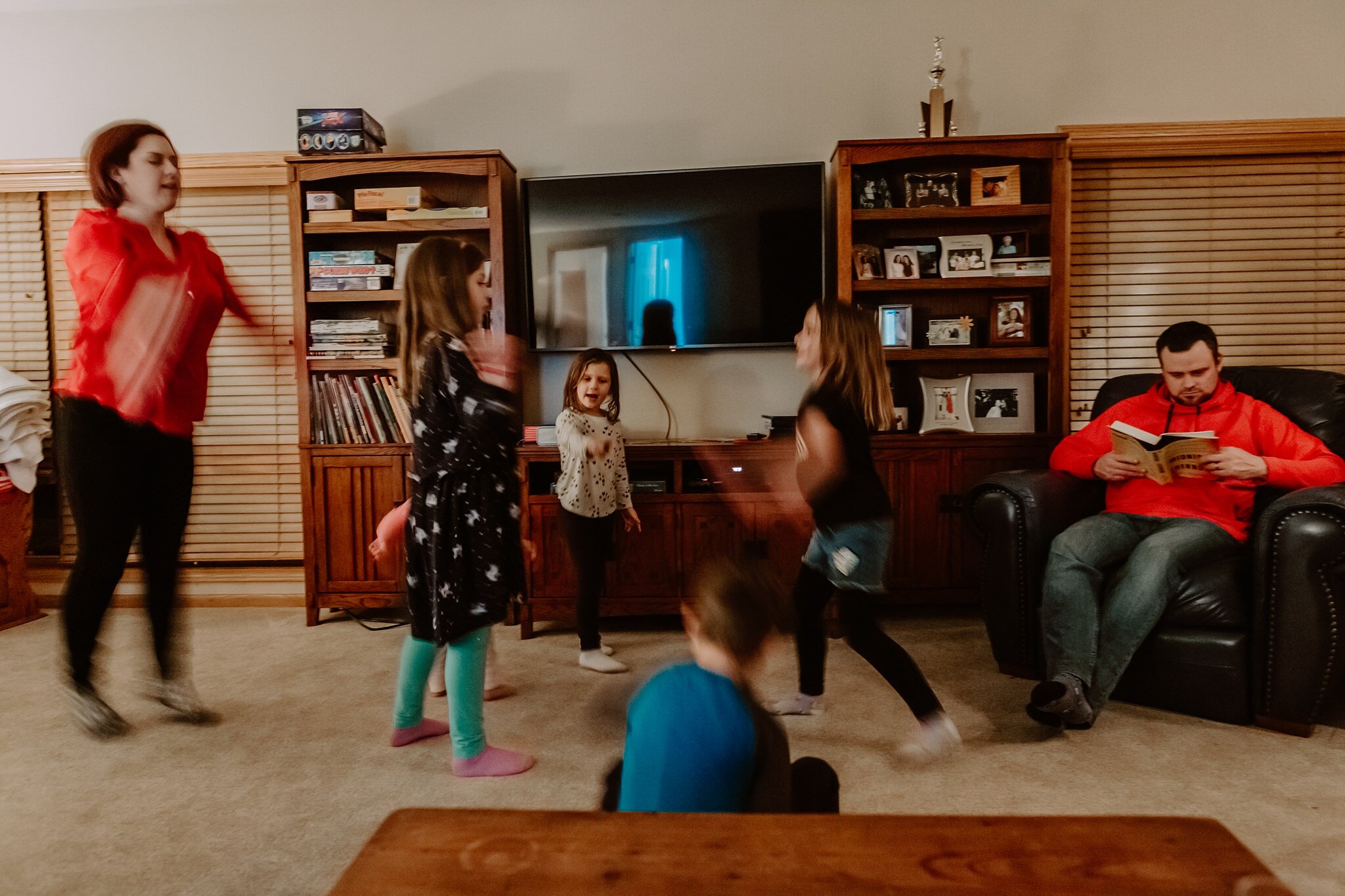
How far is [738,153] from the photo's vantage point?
10.6 feet

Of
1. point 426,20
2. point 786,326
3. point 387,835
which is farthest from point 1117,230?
point 387,835

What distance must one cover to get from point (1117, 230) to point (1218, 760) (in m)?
2.21

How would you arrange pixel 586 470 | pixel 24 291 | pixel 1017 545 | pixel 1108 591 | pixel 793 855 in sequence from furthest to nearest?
pixel 24 291 → pixel 586 470 → pixel 1017 545 → pixel 1108 591 → pixel 793 855

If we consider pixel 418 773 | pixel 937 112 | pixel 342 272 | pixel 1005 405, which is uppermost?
pixel 937 112

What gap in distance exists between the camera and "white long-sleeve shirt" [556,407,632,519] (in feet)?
7.93

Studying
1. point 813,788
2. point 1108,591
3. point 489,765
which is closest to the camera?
point 813,788

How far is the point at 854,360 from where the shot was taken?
178 centimetres

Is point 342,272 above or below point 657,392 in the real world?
above

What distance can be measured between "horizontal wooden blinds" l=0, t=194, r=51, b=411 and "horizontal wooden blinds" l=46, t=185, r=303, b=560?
5 centimetres

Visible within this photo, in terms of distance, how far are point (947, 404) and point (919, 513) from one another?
461mm

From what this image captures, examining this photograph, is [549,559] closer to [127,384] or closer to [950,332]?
[127,384]

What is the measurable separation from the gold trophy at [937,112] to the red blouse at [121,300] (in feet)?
8.20

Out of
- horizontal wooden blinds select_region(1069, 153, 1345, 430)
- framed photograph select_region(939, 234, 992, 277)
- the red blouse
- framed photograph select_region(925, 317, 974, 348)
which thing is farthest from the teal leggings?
horizontal wooden blinds select_region(1069, 153, 1345, 430)

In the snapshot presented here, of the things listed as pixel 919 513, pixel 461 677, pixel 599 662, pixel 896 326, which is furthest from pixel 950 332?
pixel 461 677
